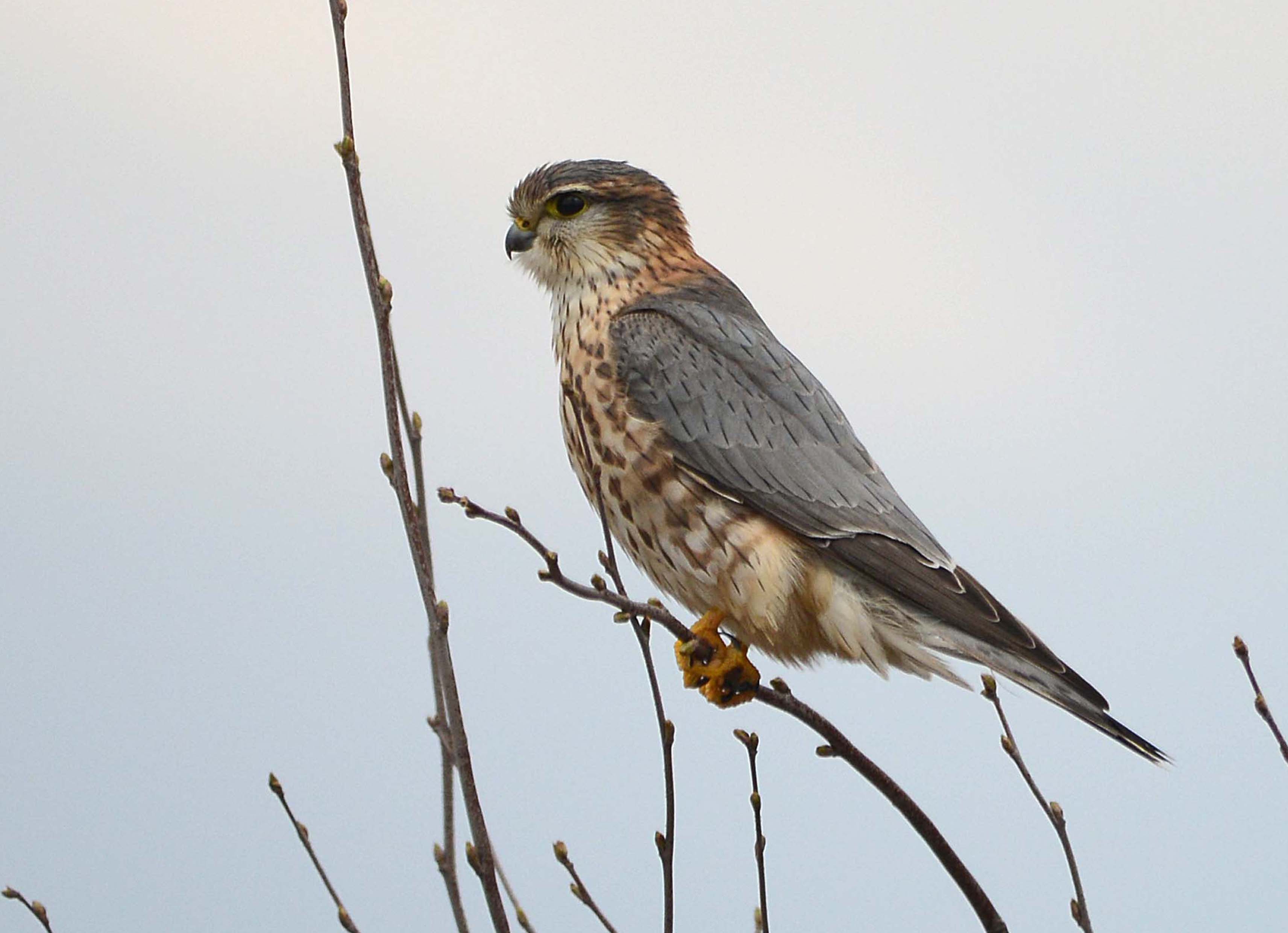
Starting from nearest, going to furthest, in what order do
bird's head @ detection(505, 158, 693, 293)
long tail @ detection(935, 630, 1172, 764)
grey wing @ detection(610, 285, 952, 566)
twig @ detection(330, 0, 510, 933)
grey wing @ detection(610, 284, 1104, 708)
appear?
twig @ detection(330, 0, 510, 933) → long tail @ detection(935, 630, 1172, 764) → grey wing @ detection(610, 284, 1104, 708) → grey wing @ detection(610, 285, 952, 566) → bird's head @ detection(505, 158, 693, 293)

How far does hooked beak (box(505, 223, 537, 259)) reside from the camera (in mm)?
3436

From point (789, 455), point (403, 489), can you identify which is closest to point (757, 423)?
point (789, 455)

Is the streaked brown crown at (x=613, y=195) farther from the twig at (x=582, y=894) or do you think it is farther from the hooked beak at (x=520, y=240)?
the twig at (x=582, y=894)

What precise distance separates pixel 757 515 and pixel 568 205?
1.05 metres

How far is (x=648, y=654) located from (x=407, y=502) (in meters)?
0.51

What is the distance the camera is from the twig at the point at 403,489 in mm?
1706

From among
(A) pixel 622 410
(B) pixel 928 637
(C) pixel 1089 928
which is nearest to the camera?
(C) pixel 1089 928

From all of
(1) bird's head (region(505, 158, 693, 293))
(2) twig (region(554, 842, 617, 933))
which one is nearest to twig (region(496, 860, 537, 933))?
(2) twig (region(554, 842, 617, 933))

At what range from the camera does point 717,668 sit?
2783mm

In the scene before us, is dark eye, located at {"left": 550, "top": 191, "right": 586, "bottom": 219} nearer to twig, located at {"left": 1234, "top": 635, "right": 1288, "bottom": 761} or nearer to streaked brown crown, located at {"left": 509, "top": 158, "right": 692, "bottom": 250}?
streaked brown crown, located at {"left": 509, "top": 158, "right": 692, "bottom": 250}

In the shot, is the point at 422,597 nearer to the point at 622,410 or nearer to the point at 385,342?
the point at 385,342

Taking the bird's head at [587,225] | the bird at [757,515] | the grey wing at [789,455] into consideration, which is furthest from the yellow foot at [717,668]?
the bird's head at [587,225]

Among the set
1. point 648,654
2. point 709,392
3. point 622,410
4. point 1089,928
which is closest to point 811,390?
point 709,392

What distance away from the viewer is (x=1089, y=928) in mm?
2016
